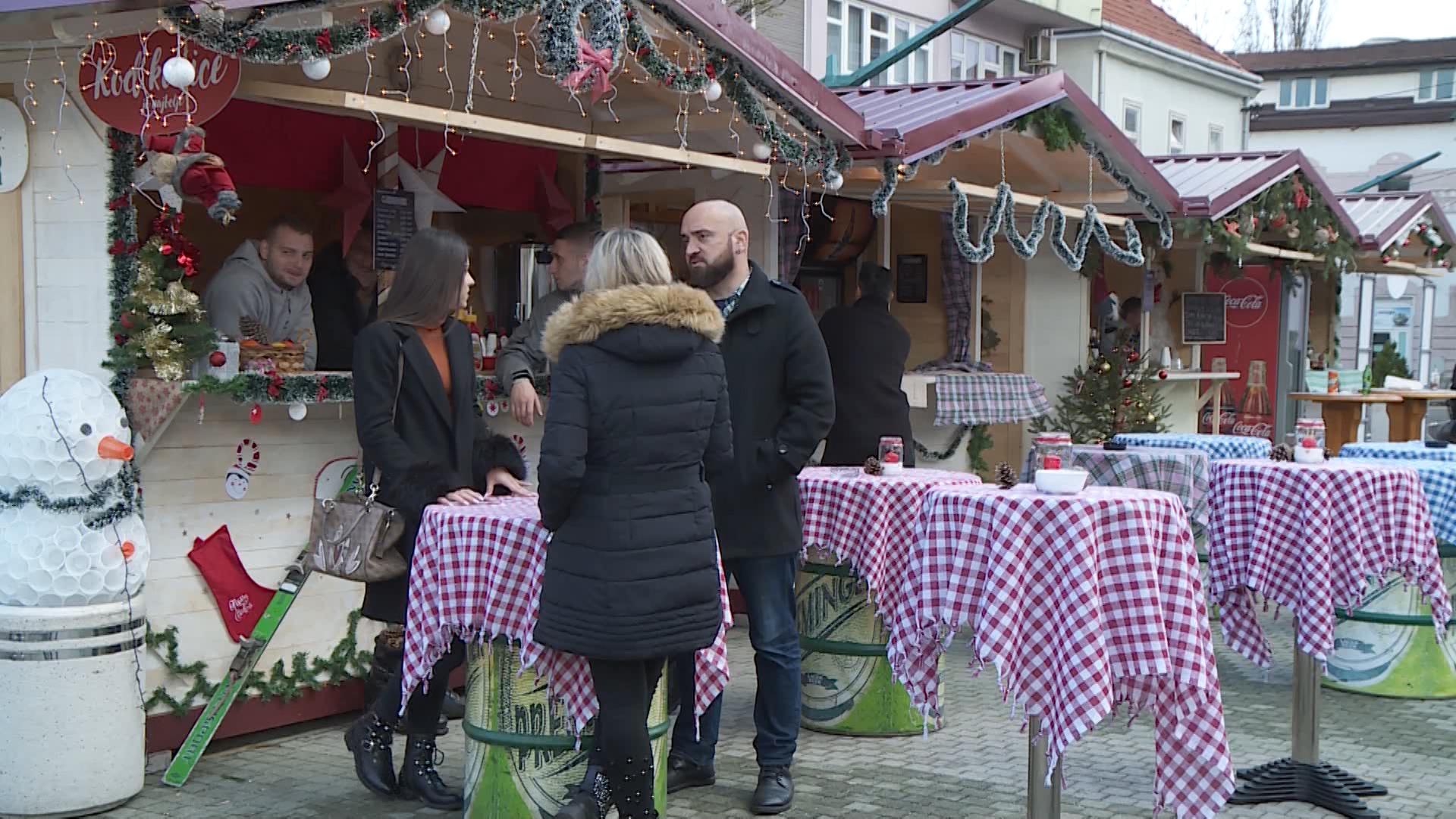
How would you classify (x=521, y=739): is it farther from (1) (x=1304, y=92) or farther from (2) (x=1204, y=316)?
(1) (x=1304, y=92)

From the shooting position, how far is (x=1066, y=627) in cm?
443

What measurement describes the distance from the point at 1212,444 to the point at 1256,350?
8801 millimetres

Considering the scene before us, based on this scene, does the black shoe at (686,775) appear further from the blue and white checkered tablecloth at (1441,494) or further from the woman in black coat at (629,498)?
the blue and white checkered tablecloth at (1441,494)

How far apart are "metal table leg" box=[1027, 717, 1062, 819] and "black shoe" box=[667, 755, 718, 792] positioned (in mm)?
1379

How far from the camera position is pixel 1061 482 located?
462 centimetres

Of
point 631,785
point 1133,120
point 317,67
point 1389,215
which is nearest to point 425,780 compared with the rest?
point 631,785

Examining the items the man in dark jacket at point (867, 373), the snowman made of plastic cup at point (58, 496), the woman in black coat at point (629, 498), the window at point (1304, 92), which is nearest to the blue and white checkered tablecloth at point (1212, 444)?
the man in dark jacket at point (867, 373)

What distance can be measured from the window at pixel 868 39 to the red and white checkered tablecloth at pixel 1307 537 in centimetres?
1454

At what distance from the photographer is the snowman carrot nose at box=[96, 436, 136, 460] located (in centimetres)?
525

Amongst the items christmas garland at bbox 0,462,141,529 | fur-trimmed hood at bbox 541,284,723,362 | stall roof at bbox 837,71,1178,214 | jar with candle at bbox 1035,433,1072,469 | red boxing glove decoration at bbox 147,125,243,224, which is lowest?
christmas garland at bbox 0,462,141,529

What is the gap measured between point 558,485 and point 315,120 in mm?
4298

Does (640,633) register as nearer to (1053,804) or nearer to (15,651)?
(1053,804)

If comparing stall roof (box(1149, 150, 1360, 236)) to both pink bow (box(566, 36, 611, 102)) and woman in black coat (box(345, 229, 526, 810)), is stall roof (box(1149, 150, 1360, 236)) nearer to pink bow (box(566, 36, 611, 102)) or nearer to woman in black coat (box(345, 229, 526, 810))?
pink bow (box(566, 36, 611, 102))


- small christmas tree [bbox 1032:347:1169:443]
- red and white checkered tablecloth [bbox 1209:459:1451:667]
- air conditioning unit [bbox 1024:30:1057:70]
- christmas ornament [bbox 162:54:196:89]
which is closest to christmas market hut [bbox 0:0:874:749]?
christmas ornament [bbox 162:54:196:89]
